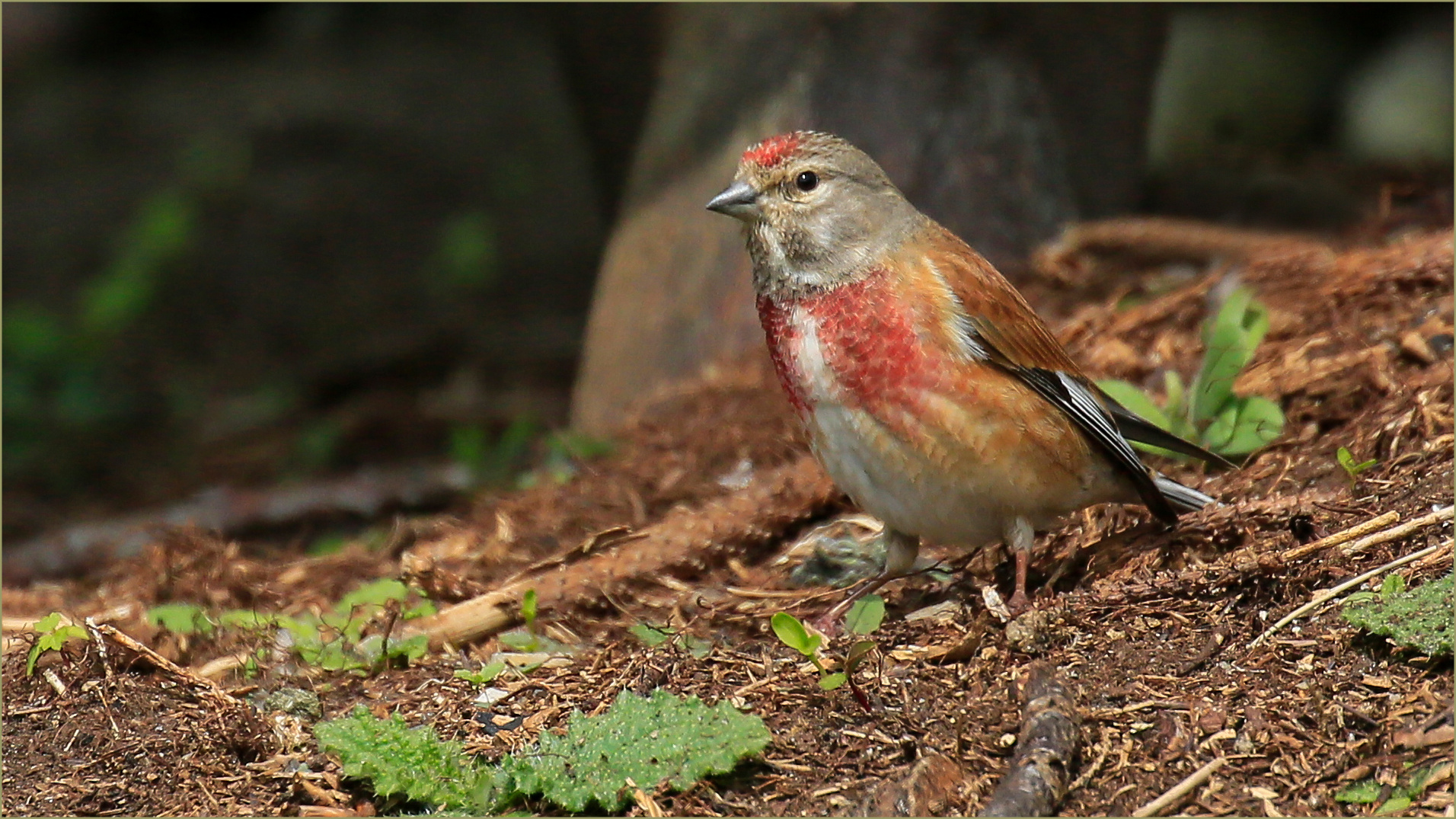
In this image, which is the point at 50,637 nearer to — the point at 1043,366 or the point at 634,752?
the point at 634,752

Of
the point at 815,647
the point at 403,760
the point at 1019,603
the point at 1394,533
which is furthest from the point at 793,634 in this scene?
the point at 1394,533

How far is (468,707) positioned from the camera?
3.39 metres

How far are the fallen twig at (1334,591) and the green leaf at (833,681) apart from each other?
94 centimetres

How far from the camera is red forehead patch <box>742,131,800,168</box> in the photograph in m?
4.06

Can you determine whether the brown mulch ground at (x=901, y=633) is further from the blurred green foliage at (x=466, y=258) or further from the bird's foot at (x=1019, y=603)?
the blurred green foliage at (x=466, y=258)

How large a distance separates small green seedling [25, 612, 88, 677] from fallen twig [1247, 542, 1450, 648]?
286 centimetres

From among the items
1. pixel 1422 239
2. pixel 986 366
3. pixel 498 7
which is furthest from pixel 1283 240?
pixel 498 7

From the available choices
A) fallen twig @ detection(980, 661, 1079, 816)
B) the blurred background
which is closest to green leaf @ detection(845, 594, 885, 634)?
fallen twig @ detection(980, 661, 1079, 816)

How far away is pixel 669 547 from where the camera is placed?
4410 millimetres

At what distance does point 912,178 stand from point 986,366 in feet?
8.86

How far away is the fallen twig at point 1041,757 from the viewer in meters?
2.72

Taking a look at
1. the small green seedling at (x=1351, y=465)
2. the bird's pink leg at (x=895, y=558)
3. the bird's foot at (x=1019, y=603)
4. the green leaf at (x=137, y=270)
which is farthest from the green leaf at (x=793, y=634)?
the green leaf at (x=137, y=270)

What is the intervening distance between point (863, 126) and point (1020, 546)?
3.05 meters

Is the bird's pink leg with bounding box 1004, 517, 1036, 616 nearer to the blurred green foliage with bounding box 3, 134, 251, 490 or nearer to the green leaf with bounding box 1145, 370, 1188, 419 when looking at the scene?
the green leaf with bounding box 1145, 370, 1188, 419
